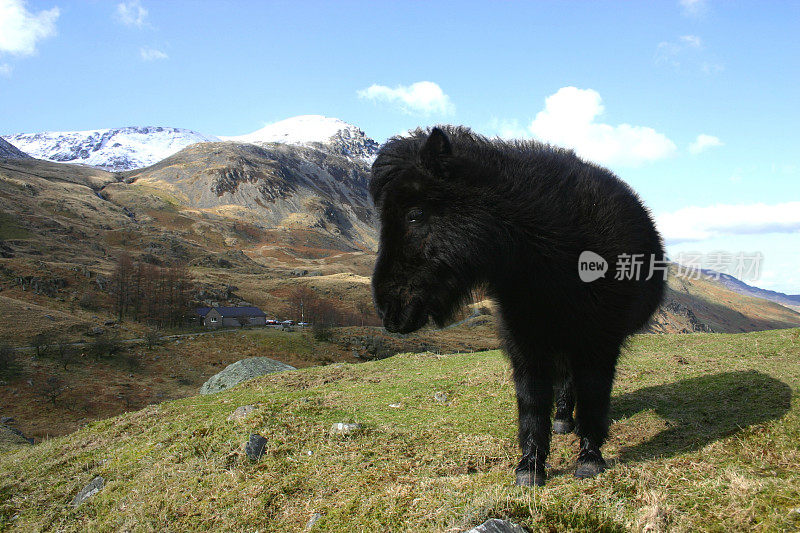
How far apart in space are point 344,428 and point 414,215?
375 centimetres

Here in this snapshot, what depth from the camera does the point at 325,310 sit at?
110 m

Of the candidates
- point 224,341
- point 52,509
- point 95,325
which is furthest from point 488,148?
point 95,325

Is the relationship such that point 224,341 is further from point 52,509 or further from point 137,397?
point 52,509

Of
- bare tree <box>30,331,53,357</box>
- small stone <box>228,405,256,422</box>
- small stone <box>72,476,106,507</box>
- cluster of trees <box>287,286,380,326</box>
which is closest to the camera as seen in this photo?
small stone <box>72,476,106,507</box>

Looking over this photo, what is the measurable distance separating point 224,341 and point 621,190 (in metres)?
73.9

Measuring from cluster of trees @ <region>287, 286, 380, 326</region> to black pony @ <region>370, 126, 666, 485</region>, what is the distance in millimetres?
94136

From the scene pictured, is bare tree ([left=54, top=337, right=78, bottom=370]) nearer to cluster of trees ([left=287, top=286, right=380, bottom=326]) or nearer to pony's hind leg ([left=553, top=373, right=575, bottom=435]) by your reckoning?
cluster of trees ([left=287, top=286, right=380, bottom=326])

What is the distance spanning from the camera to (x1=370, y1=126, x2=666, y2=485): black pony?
4234mm

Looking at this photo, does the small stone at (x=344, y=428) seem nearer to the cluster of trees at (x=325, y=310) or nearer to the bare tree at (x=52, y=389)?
the bare tree at (x=52, y=389)

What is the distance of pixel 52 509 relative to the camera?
229 inches

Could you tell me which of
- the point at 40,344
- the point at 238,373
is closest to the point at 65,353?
the point at 40,344

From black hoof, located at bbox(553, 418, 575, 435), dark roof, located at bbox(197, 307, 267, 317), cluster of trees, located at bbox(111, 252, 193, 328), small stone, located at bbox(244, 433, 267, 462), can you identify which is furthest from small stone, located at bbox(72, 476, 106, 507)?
dark roof, located at bbox(197, 307, 267, 317)

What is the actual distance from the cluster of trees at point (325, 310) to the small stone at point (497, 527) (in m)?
95.6

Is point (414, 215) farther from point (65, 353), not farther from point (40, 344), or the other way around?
point (40, 344)
